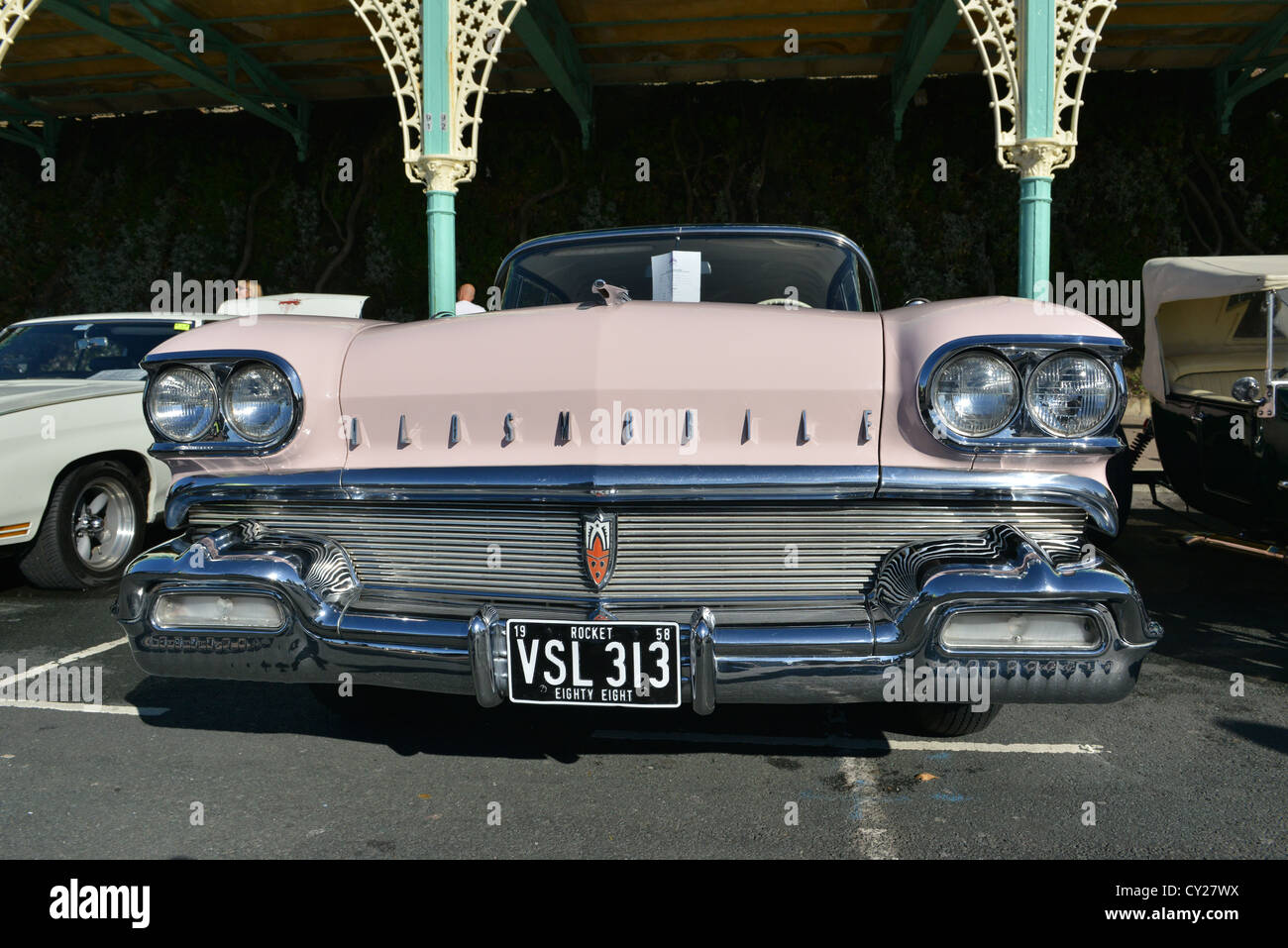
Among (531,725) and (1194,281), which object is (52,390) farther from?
(1194,281)

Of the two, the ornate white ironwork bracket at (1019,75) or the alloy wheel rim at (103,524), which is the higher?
the ornate white ironwork bracket at (1019,75)

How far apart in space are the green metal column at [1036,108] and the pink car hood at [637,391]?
19.1ft

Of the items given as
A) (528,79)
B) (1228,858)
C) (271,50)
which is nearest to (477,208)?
(528,79)

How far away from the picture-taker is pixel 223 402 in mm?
2275

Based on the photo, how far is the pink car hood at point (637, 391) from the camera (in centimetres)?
205

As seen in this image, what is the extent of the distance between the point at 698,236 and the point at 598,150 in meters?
10.4

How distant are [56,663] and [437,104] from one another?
18.2ft

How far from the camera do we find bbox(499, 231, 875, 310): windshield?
3043 mm

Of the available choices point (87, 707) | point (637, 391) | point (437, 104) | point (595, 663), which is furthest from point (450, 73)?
point (595, 663)

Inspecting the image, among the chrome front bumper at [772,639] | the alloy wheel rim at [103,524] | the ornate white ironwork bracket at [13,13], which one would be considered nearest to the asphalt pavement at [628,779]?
the chrome front bumper at [772,639]

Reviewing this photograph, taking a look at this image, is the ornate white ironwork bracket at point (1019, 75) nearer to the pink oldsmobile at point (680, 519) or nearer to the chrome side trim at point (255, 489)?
the pink oldsmobile at point (680, 519)

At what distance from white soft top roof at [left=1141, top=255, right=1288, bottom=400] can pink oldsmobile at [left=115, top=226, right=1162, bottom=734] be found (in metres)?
2.82

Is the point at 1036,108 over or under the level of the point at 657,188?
under

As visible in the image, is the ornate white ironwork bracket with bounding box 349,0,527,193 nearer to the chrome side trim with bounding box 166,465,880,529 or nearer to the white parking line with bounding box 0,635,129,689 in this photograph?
the white parking line with bounding box 0,635,129,689
